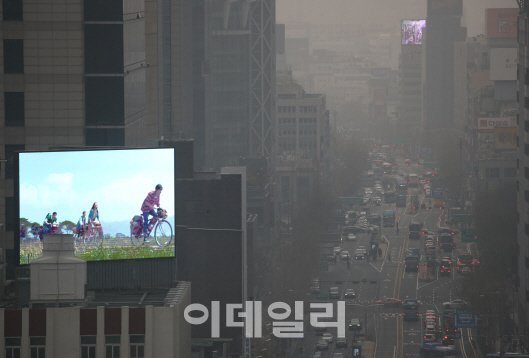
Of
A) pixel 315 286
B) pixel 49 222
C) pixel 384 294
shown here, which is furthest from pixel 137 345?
pixel 384 294

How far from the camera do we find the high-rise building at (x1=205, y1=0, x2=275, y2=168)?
17650 centimetres

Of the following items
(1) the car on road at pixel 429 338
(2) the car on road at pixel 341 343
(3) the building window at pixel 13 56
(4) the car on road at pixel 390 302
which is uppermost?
(3) the building window at pixel 13 56

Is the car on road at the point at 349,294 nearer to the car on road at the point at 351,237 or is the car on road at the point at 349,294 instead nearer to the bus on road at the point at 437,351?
the bus on road at the point at 437,351

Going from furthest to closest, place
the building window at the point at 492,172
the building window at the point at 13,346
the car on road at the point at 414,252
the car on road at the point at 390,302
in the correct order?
the building window at the point at 492,172 → the car on road at the point at 414,252 → the car on road at the point at 390,302 → the building window at the point at 13,346

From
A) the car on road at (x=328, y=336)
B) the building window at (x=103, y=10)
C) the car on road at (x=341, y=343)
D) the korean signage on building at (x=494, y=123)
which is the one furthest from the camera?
the korean signage on building at (x=494, y=123)

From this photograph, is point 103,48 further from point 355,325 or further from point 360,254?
point 360,254

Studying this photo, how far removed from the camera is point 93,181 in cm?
3997

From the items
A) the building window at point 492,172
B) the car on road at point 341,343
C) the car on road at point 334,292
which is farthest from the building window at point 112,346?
the building window at point 492,172

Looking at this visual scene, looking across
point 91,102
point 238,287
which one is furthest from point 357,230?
point 91,102

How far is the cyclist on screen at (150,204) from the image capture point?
40156 mm

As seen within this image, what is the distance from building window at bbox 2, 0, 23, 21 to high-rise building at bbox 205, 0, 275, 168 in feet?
409

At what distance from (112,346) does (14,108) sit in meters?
14.4

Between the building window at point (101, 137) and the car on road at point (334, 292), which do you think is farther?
the car on road at point (334, 292)

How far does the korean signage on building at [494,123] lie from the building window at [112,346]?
13194 cm
